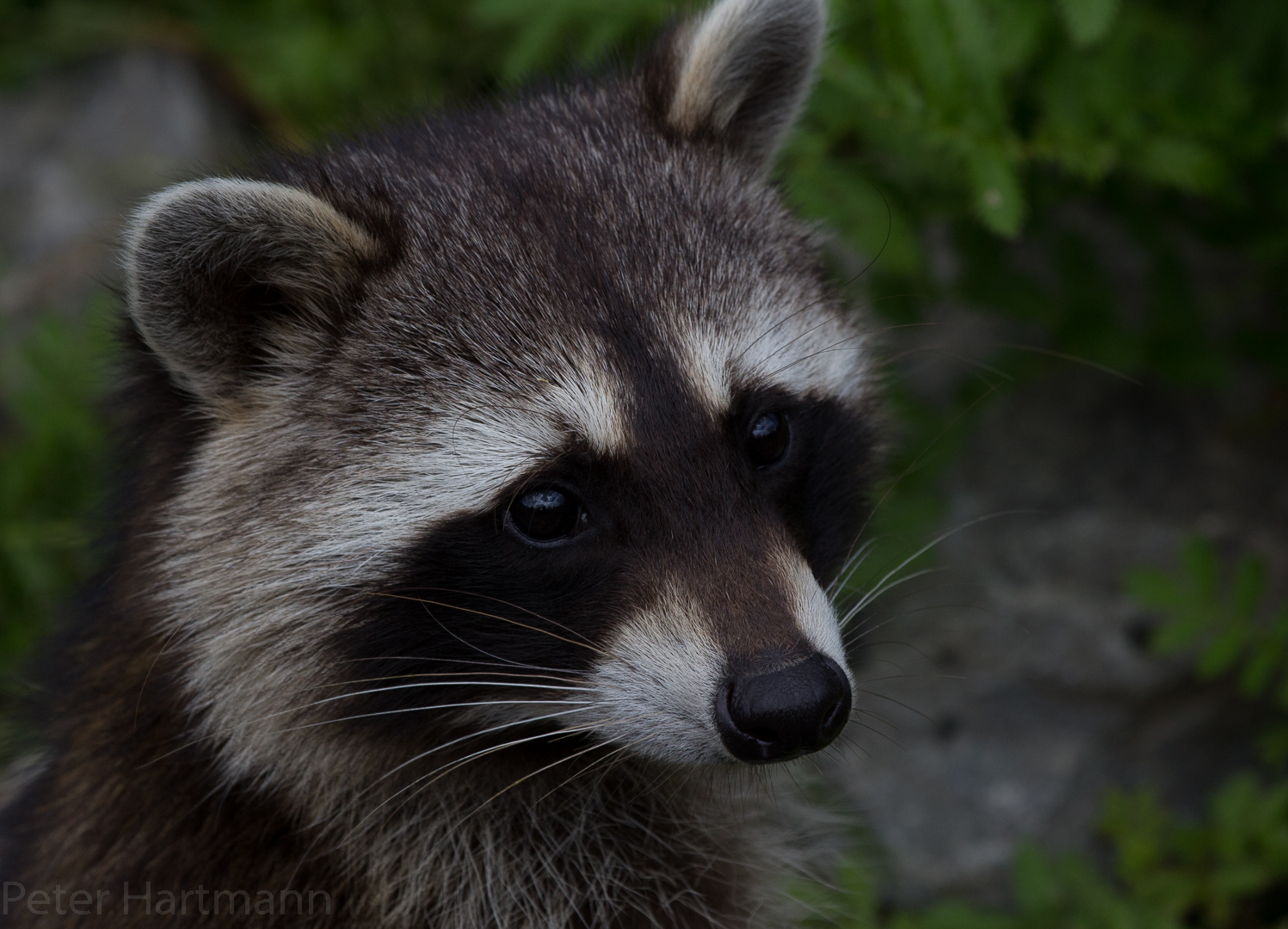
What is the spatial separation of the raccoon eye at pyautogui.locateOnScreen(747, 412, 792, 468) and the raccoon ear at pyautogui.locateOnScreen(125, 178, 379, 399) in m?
0.92

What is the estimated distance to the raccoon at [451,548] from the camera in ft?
8.43

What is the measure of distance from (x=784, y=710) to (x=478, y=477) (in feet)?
2.51

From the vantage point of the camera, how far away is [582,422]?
257 cm

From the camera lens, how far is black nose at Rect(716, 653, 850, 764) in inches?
93.1

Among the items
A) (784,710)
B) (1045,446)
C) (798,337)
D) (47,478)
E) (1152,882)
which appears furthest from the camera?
(1045,446)

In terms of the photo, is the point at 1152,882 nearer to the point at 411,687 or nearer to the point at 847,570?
the point at 847,570

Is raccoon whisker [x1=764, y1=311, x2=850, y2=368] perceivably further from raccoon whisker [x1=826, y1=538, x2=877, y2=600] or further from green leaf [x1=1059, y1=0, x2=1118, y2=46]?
green leaf [x1=1059, y1=0, x2=1118, y2=46]

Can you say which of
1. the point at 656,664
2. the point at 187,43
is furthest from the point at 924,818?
the point at 187,43

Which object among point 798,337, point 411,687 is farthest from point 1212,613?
point 411,687

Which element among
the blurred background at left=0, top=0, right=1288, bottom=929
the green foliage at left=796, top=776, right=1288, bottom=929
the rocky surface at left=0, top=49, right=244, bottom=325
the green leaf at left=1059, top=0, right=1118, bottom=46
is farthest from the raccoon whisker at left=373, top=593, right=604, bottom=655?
the rocky surface at left=0, top=49, right=244, bottom=325

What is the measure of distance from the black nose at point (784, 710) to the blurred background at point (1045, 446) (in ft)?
4.55

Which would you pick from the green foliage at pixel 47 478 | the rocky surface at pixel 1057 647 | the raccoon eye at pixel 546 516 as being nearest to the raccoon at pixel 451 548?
the raccoon eye at pixel 546 516

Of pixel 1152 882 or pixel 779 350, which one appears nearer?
pixel 779 350

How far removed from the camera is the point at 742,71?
3223 millimetres
